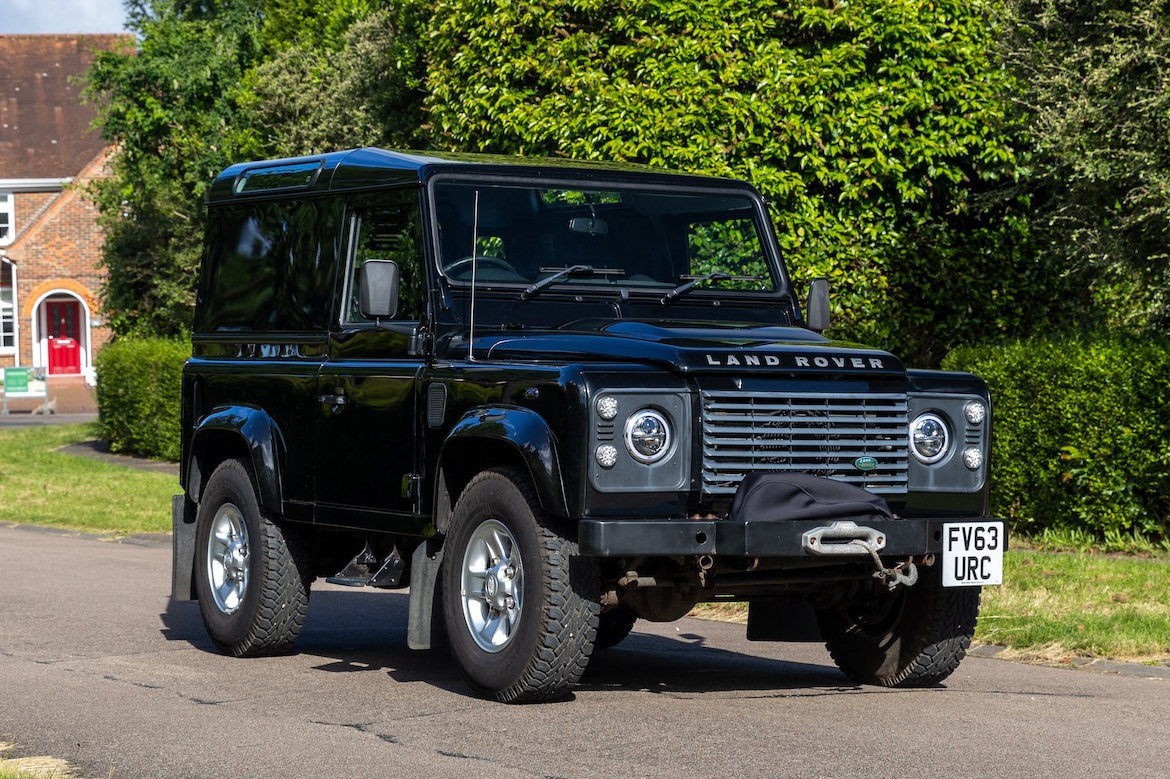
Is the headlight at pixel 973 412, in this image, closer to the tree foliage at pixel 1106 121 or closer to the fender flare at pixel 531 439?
the fender flare at pixel 531 439

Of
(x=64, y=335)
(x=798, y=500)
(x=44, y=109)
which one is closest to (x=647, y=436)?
(x=798, y=500)

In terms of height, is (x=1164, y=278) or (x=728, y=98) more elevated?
(x=728, y=98)

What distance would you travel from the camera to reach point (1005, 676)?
9.14m

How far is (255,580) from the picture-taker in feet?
31.2

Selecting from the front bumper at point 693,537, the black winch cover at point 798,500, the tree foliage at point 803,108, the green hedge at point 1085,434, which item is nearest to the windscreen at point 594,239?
the black winch cover at point 798,500

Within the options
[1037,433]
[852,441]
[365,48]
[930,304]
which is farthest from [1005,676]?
[365,48]

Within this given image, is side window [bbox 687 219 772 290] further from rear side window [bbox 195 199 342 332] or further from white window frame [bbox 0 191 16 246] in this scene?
white window frame [bbox 0 191 16 246]

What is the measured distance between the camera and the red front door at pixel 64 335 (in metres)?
58.8

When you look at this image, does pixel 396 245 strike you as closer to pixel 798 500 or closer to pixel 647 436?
pixel 647 436

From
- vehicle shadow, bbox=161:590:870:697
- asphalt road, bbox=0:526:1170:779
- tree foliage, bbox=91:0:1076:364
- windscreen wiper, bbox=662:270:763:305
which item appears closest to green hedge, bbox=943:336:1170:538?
tree foliage, bbox=91:0:1076:364

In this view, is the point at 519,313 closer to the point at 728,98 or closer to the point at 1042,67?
the point at 1042,67

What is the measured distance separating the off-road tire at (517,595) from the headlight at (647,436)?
463mm

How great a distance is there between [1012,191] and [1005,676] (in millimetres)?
8928

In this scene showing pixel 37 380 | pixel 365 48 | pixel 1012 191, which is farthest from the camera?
pixel 37 380
